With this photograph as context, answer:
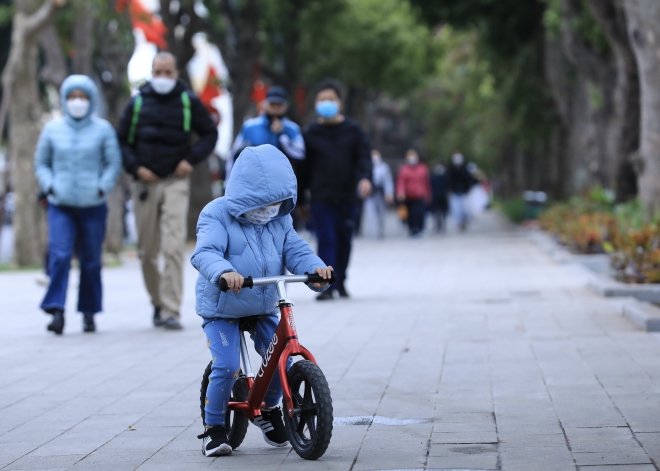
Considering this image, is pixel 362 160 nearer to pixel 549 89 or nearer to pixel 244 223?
pixel 244 223

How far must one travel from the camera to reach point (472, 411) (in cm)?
593

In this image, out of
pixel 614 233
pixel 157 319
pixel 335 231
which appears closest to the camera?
pixel 157 319

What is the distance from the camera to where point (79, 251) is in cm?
959

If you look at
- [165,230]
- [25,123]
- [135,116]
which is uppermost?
[135,116]

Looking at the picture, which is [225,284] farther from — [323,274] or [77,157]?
[77,157]

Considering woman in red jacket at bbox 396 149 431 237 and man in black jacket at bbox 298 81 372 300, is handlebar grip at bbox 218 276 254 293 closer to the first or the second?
man in black jacket at bbox 298 81 372 300

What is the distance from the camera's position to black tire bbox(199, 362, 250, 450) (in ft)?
16.8

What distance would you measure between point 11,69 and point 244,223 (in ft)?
42.9

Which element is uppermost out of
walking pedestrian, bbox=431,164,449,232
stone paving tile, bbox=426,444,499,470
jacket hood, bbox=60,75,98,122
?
jacket hood, bbox=60,75,98,122

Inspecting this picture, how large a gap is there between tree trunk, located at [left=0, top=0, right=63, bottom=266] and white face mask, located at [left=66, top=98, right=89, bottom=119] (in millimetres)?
7524

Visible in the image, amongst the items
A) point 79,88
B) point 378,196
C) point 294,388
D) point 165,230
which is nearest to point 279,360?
point 294,388

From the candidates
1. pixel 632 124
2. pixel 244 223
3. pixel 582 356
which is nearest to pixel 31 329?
pixel 582 356

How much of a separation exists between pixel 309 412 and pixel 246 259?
715 millimetres

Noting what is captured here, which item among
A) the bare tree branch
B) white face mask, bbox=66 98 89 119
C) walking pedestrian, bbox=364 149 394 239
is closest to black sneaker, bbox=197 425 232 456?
white face mask, bbox=66 98 89 119
